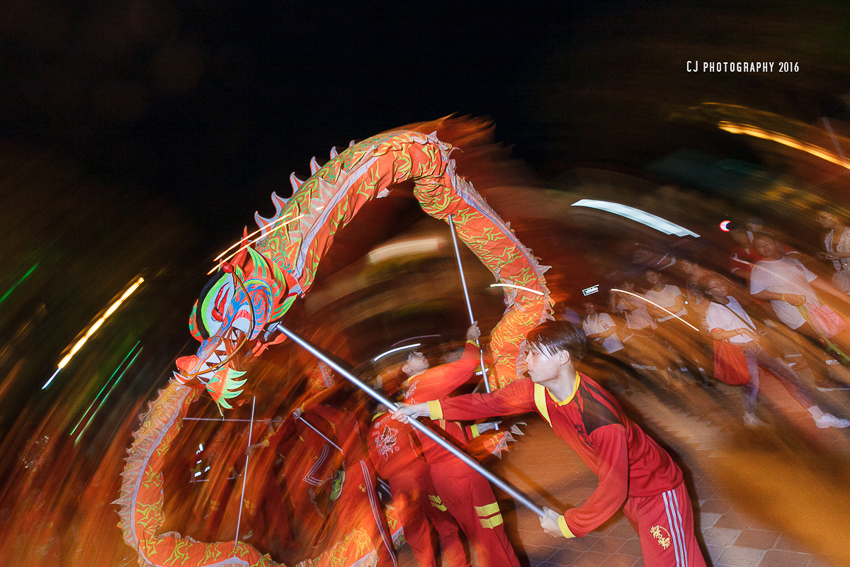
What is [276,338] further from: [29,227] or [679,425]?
[679,425]

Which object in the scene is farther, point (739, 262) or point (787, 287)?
point (739, 262)

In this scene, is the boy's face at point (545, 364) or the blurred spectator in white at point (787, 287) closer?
the boy's face at point (545, 364)

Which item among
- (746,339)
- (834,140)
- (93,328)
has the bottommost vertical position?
(746,339)

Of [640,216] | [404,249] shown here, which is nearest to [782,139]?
[640,216]

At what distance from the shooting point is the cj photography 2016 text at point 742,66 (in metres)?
5.90

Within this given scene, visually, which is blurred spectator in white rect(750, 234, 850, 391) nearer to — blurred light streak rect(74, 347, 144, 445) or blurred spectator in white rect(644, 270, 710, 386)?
blurred spectator in white rect(644, 270, 710, 386)

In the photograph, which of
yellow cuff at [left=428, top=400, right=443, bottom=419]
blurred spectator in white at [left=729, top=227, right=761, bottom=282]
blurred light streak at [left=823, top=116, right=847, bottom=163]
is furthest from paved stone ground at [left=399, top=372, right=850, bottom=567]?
blurred light streak at [left=823, top=116, right=847, bottom=163]

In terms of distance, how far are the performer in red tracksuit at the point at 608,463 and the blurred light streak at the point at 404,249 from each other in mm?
2747

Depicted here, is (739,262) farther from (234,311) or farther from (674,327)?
(234,311)

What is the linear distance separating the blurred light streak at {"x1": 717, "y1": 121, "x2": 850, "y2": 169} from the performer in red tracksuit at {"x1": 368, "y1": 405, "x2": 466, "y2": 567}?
6449 mm

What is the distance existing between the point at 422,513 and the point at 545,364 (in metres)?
1.71

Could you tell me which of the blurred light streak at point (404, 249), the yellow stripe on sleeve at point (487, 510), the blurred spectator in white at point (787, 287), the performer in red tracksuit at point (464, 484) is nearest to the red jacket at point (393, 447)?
the performer in red tracksuit at point (464, 484)

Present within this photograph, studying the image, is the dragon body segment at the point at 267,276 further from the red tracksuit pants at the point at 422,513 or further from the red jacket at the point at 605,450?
the red jacket at the point at 605,450

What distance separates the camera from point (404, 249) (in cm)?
475
